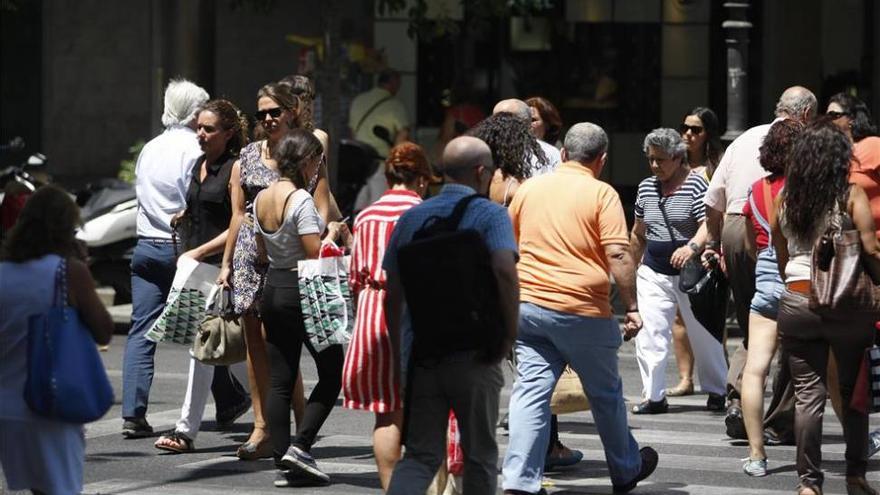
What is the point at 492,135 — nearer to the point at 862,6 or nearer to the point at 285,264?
the point at 285,264

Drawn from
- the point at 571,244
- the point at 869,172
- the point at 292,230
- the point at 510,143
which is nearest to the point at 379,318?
the point at 571,244

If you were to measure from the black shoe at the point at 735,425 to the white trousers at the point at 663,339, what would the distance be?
1091 millimetres

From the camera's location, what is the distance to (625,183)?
84.3ft

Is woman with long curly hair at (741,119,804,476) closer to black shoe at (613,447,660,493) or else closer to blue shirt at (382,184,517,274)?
black shoe at (613,447,660,493)

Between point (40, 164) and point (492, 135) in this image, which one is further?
point (40, 164)

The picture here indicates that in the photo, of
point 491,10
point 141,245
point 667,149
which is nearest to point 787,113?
point 667,149

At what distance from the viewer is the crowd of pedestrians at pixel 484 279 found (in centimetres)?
682

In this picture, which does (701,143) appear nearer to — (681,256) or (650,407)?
(681,256)

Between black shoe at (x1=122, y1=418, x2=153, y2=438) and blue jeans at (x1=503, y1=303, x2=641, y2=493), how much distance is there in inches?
112

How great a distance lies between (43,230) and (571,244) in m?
2.50

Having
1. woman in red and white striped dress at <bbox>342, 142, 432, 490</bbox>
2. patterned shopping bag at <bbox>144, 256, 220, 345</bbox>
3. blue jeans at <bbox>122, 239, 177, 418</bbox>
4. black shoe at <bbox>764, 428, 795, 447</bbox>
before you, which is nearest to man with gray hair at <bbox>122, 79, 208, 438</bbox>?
blue jeans at <bbox>122, 239, 177, 418</bbox>

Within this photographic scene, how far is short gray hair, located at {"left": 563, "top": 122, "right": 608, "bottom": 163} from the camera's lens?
8.35 meters

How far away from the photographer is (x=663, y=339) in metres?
11.3

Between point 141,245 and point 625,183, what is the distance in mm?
15886
